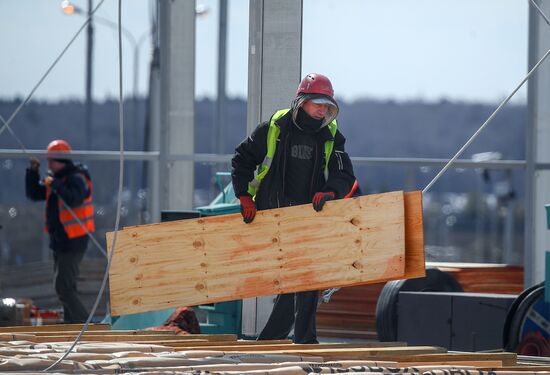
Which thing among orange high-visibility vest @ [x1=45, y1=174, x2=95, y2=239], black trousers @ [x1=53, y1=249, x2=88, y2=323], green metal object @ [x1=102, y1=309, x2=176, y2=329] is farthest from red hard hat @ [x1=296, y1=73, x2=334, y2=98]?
orange high-visibility vest @ [x1=45, y1=174, x2=95, y2=239]

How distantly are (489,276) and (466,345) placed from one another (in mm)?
3164

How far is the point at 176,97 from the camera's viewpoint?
1514cm

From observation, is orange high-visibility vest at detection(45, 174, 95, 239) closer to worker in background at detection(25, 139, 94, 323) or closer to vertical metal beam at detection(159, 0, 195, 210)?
worker in background at detection(25, 139, 94, 323)

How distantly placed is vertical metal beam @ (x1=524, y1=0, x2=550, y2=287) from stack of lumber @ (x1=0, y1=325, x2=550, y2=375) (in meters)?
5.39

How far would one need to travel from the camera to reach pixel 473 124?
11212cm

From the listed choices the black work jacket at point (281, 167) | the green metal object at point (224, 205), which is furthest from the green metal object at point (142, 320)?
the black work jacket at point (281, 167)

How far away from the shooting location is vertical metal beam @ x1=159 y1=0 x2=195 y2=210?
15.1m

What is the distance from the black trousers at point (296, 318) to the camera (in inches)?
407

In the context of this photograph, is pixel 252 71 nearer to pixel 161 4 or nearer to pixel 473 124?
pixel 161 4

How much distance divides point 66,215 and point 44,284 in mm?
2494

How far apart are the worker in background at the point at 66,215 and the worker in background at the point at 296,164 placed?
17.2ft

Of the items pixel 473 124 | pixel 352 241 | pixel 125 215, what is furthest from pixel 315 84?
pixel 473 124

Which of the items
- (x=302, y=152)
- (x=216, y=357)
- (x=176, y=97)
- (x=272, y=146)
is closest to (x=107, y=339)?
(x=216, y=357)

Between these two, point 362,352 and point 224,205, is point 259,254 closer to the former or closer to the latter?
point 362,352
